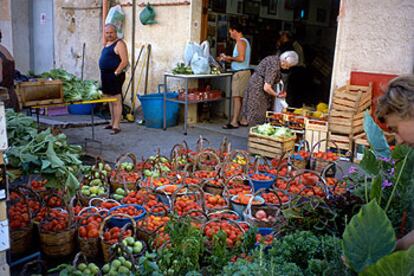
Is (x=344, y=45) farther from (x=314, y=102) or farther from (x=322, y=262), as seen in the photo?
(x=322, y=262)

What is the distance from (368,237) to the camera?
1.69m

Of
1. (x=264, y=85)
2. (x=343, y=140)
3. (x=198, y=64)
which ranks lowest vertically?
(x=343, y=140)

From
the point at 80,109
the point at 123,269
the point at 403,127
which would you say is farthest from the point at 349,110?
the point at 80,109

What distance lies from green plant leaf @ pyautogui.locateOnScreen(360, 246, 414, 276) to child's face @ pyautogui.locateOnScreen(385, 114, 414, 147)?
1042 millimetres

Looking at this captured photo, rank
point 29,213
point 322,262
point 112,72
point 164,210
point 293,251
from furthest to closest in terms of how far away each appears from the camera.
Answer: point 112,72 → point 164,210 → point 29,213 → point 293,251 → point 322,262

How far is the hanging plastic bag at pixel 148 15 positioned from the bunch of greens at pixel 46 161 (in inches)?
229

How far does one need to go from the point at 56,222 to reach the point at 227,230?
1.36 meters

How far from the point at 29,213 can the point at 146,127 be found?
511 centimetres

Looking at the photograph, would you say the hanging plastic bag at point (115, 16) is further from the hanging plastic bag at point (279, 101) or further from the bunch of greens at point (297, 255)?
the bunch of greens at point (297, 255)

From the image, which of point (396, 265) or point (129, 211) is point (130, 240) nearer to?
point (129, 211)

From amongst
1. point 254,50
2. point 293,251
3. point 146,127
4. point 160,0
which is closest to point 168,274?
point 293,251

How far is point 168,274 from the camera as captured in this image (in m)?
2.55

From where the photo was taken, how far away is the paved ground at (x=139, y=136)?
23.0ft

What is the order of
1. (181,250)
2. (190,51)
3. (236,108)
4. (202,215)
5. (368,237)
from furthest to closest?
(236,108) < (190,51) < (202,215) < (181,250) < (368,237)
